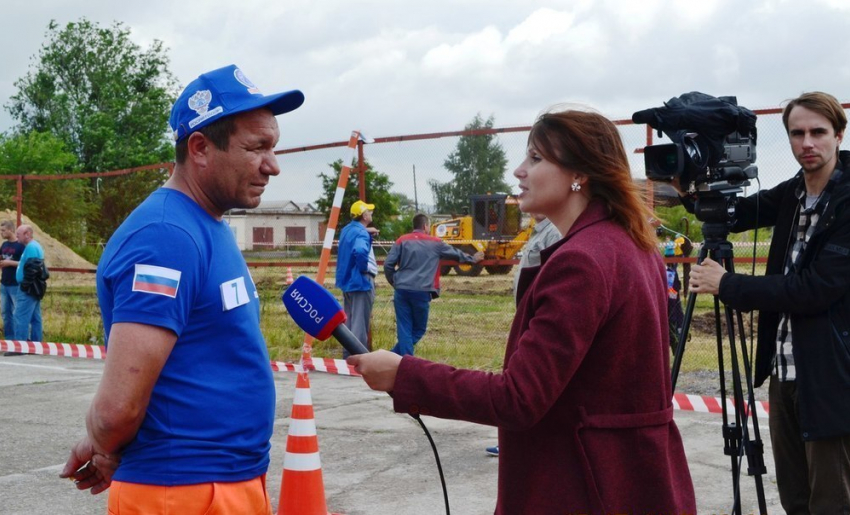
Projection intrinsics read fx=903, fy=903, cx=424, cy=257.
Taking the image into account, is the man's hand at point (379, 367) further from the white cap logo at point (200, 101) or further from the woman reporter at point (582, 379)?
the white cap logo at point (200, 101)

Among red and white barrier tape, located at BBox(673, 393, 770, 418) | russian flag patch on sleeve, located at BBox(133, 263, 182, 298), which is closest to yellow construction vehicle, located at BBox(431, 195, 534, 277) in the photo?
red and white barrier tape, located at BBox(673, 393, 770, 418)

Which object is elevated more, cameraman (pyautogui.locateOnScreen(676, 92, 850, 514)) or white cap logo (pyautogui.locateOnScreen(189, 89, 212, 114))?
white cap logo (pyautogui.locateOnScreen(189, 89, 212, 114))

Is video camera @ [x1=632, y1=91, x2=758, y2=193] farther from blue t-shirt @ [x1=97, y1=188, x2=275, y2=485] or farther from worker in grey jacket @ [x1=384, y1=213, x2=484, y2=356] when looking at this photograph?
worker in grey jacket @ [x1=384, y1=213, x2=484, y2=356]

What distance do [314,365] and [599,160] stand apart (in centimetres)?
719

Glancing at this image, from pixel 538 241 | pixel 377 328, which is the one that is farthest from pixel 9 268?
pixel 538 241

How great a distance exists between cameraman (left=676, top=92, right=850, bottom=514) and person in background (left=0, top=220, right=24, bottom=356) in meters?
11.3

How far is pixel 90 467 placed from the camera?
7.37 ft

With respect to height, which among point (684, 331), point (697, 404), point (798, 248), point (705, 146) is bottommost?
point (697, 404)

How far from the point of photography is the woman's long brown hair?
2201 millimetres

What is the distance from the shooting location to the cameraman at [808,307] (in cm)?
337

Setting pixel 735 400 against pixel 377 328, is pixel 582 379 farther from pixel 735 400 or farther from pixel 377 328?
pixel 377 328

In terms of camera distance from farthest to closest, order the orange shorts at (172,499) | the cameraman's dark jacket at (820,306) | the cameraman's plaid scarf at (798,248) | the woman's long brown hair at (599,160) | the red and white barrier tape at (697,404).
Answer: the red and white barrier tape at (697,404) → the cameraman's plaid scarf at (798,248) → the cameraman's dark jacket at (820,306) → the woman's long brown hair at (599,160) → the orange shorts at (172,499)

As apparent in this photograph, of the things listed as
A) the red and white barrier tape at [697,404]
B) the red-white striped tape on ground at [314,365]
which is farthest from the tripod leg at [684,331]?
the red and white barrier tape at [697,404]

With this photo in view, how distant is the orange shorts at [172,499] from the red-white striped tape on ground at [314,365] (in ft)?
10.8
